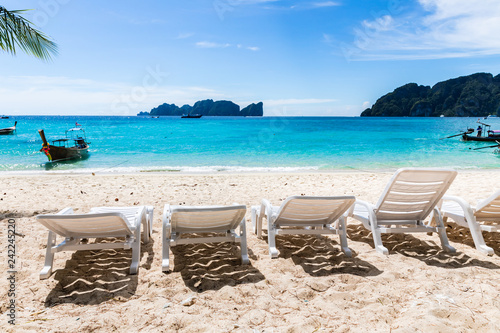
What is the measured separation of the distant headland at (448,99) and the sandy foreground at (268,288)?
13466cm

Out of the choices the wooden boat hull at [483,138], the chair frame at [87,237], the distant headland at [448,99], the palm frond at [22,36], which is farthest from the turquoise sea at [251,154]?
the distant headland at [448,99]

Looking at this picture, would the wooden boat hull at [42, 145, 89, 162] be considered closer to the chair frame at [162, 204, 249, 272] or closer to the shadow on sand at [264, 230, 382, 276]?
the chair frame at [162, 204, 249, 272]

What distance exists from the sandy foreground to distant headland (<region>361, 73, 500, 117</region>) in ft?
442

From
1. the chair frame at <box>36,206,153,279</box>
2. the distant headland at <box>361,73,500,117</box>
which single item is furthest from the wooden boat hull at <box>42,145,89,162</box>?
the distant headland at <box>361,73,500,117</box>

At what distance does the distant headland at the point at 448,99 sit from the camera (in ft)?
377

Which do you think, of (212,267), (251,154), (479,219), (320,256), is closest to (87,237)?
(212,267)

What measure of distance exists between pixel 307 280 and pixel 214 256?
1224 mm

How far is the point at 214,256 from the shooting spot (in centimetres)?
387

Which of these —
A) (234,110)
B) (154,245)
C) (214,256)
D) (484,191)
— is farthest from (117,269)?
(234,110)

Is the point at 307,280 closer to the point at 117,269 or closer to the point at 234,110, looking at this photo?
the point at 117,269

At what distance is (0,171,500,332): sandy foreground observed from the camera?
8.00ft

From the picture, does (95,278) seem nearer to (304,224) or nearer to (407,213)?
(304,224)

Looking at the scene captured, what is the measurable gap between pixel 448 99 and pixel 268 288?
144 meters

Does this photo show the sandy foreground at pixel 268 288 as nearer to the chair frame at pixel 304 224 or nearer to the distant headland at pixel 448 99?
the chair frame at pixel 304 224
